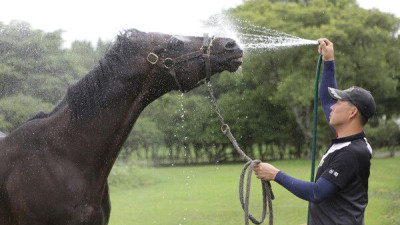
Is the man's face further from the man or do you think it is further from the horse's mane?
the horse's mane

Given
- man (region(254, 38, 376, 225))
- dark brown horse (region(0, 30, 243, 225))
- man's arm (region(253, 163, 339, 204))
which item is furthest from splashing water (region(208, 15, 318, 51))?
man's arm (region(253, 163, 339, 204))

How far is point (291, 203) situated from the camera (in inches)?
358

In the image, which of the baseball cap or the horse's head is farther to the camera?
the horse's head

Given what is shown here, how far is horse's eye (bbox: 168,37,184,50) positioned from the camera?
2.56 metres

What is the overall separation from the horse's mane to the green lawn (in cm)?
513

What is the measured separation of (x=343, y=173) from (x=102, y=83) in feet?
3.84

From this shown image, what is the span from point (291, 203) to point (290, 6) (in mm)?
6251

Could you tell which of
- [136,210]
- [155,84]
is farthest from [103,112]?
[136,210]

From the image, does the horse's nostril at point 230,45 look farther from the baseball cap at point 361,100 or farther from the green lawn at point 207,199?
the green lawn at point 207,199

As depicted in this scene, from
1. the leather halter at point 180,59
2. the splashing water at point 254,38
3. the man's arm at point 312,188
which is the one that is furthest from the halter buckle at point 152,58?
the man's arm at point 312,188

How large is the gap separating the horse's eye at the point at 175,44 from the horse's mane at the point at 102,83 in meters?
0.18

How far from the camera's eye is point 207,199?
30.8 feet

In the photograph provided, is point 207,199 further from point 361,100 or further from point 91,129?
point 361,100

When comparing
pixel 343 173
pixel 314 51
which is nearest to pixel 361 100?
pixel 343 173
